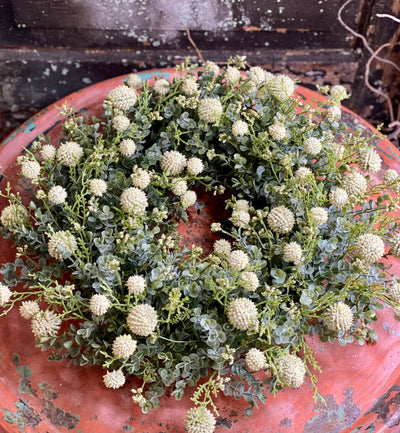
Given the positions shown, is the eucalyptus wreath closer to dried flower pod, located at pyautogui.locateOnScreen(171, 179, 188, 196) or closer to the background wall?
dried flower pod, located at pyautogui.locateOnScreen(171, 179, 188, 196)

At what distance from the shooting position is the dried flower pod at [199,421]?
25.2 inches

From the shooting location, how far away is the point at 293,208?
2.62ft

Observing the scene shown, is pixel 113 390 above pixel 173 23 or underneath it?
underneath

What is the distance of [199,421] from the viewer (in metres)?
0.64

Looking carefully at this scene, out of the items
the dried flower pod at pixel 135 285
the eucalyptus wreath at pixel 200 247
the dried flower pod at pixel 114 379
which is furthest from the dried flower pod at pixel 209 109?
the dried flower pod at pixel 114 379

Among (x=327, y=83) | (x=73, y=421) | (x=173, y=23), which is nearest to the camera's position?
(x=73, y=421)

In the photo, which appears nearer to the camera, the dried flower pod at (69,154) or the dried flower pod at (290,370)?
the dried flower pod at (290,370)

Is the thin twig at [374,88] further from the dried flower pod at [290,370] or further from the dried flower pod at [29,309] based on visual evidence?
the dried flower pod at [29,309]

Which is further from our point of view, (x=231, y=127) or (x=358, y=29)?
(x=358, y=29)

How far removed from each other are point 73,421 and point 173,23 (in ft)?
3.39

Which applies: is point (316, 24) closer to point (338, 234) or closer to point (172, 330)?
point (338, 234)

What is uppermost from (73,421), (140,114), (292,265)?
(140,114)

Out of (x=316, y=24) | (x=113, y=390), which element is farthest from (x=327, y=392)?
(x=316, y=24)

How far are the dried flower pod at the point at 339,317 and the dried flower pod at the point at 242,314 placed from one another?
107 millimetres
